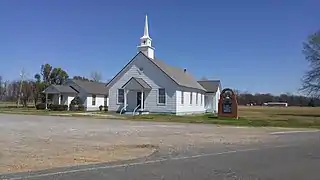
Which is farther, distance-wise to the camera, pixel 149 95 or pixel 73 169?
pixel 149 95

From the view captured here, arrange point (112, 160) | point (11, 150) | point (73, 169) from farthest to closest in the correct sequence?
point (11, 150), point (112, 160), point (73, 169)

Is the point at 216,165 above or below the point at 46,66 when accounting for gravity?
below

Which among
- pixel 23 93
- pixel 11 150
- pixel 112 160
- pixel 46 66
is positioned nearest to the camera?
pixel 112 160

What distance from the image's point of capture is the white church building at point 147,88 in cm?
4175

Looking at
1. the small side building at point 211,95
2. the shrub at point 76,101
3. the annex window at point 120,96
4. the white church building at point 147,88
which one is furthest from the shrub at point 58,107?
the small side building at point 211,95

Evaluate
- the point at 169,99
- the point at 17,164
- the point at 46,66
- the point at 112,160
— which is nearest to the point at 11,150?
the point at 17,164

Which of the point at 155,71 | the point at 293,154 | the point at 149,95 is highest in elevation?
the point at 155,71

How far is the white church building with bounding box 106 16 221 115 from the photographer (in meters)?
41.8

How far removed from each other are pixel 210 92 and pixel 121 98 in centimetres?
1532

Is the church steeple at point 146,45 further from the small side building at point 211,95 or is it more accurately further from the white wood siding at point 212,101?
the white wood siding at point 212,101

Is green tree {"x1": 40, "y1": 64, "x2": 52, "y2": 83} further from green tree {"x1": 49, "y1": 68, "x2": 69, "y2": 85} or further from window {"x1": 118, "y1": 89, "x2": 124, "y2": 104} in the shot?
window {"x1": 118, "y1": 89, "x2": 124, "y2": 104}

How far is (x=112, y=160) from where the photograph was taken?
36.3 ft

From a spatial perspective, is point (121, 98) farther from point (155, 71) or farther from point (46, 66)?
point (46, 66)

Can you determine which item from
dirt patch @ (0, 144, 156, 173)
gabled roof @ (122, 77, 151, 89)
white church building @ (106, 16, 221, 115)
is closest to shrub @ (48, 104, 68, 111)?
white church building @ (106, 16, 221, 115)
